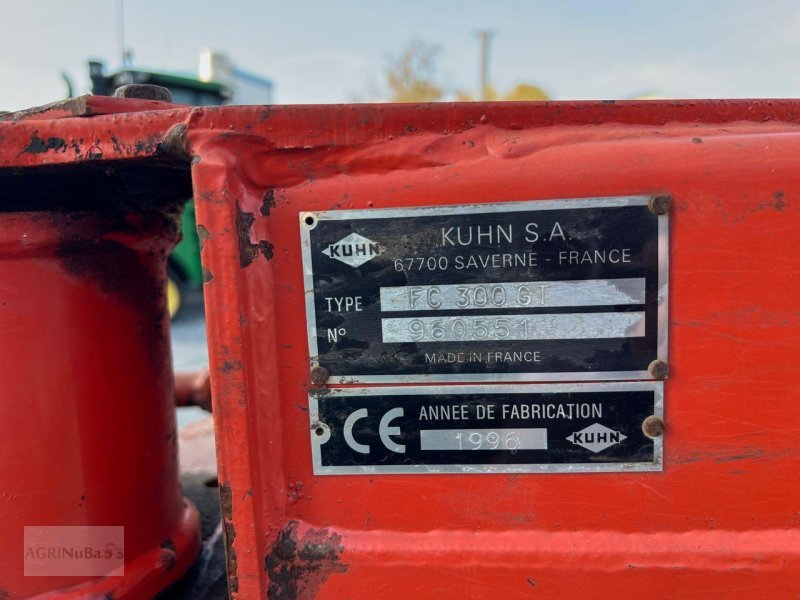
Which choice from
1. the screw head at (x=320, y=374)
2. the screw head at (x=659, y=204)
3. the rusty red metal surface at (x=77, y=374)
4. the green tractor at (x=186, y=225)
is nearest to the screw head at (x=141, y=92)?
the rusty red metal surface at (x=77, y=374)

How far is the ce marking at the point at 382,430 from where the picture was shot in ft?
2.87

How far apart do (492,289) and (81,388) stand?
2.52 ft

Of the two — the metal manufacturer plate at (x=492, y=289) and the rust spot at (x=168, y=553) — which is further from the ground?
the metal manufacturer plate at (x=492, y=289)

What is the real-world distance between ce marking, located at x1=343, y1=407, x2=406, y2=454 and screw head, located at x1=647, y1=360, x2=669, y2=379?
373 mm

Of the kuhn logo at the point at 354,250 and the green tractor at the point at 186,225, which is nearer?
the kuhn logo at the point at 354,250

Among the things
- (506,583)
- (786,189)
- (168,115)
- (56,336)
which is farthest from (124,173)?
(786,189)

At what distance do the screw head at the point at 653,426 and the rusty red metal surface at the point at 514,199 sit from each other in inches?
0.9

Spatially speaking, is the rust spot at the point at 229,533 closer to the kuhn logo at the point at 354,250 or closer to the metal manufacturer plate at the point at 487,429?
the metal manufacturer plate at the point at 487,429

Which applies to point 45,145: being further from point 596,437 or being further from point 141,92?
point 596,437

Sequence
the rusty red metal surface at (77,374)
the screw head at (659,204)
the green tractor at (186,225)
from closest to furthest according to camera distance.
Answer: the screw head at (659,204), the rusty red metal surface at (77,374), the green tractor at (186,225)

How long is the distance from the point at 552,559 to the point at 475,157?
0.61m

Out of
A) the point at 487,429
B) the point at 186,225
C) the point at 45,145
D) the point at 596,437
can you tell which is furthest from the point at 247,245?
the point at 186,225

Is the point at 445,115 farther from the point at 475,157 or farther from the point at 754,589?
the point at 754,589

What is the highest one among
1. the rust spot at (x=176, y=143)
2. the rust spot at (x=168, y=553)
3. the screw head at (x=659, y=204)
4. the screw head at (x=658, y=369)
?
the rust spot at (x=176, y=143)
